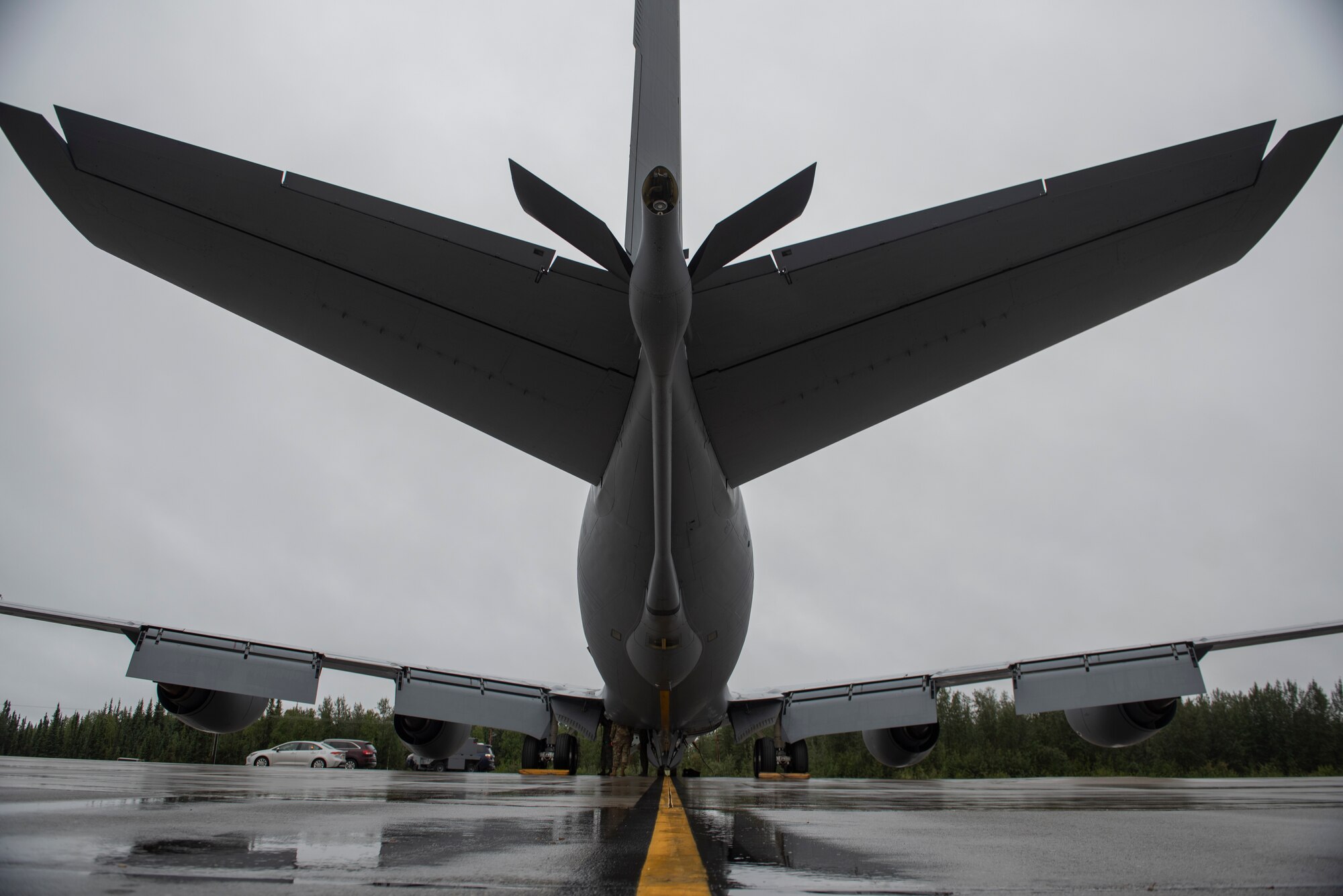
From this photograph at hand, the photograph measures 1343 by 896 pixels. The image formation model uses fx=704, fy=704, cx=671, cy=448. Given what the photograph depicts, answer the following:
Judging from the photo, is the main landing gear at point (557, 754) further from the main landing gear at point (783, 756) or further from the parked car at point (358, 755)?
the parked car at point (358, 755)

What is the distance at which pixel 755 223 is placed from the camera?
333 centimetres

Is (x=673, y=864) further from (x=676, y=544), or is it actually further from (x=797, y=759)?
(x=797, y=759)

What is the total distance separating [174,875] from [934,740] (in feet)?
39.3

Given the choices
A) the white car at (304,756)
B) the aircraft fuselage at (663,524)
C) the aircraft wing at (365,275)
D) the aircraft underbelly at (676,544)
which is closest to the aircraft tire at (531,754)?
the aircraft underbelly at (676,544)

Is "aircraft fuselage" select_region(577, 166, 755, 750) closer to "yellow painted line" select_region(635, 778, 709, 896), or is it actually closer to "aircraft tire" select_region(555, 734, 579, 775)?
"yellow painted line" select_region(635, 778, 709, 896)

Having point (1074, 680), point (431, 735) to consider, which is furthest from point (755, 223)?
point (431, 735)

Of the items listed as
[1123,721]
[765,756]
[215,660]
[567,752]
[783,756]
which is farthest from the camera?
[765,756]

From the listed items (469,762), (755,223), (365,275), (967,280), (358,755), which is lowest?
(469,762)

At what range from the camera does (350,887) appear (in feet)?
8.38

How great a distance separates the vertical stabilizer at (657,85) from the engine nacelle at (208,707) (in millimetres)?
8484

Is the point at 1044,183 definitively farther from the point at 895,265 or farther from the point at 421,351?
the point at 421,351

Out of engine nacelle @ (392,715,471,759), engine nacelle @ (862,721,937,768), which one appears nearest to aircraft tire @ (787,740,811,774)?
engine nacelle @ (862,721,937,768)

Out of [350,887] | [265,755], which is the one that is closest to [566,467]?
[350,887]

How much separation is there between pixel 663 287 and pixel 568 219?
0.59 m
